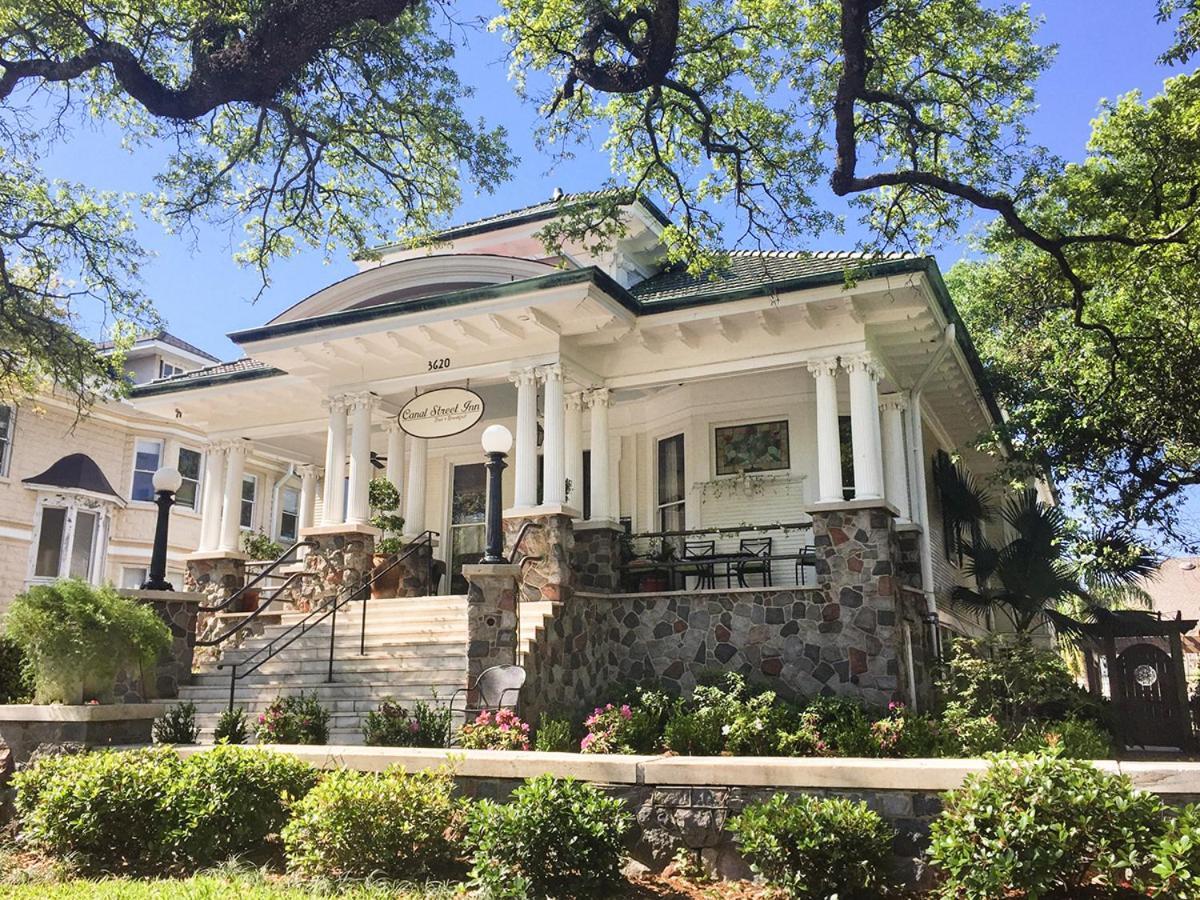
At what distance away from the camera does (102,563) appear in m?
22.6

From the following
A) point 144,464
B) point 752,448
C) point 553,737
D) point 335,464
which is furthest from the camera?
point 144,464

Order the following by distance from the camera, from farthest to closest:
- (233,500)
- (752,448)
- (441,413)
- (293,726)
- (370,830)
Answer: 1. (233,500)
2. (752,448)
3. (441,413)
4. (293,726)
5. (370,830)

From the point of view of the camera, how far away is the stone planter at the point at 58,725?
7.21 metres

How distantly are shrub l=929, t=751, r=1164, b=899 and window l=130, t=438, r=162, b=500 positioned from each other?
2277cm

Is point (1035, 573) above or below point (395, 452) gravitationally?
below

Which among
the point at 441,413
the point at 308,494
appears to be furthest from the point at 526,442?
the point at 308,494

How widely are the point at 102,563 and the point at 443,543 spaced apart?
10437 millimetres

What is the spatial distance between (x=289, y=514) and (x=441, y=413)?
53.4 feet

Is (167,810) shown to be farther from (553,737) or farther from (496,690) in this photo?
(496,690)

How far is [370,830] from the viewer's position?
18.0 ft

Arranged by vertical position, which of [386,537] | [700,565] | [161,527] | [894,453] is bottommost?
[700,565]

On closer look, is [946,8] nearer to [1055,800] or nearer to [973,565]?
[1055,800]

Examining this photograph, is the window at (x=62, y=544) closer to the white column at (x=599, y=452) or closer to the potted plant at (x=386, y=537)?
the potted plant at (x=386, y=537)

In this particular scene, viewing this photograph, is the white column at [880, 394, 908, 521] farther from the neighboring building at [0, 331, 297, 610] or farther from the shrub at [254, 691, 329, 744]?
the neighboring building at [0, 331, 297, 610]
